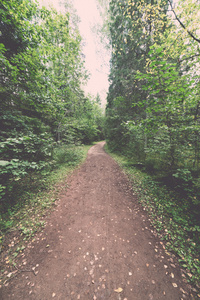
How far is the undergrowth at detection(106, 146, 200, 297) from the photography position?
225cm

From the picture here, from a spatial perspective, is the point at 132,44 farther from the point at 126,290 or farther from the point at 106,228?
the point at 126,290

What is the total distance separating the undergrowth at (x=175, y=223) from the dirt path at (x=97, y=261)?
24cm

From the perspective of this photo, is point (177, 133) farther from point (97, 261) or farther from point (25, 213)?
point (25, 213)

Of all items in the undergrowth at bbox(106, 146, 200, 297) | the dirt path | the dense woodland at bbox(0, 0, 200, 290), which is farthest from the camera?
the dense woodland at bbox(0, 0, 200, 290)

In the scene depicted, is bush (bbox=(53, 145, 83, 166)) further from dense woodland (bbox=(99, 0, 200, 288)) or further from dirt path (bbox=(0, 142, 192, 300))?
dense woodland (bbox=(99, 0, 200, 288))

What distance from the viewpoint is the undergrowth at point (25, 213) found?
8.09ft

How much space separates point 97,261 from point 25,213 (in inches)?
104

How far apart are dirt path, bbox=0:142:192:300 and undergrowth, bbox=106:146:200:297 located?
241mm

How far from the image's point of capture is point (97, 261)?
2.33m

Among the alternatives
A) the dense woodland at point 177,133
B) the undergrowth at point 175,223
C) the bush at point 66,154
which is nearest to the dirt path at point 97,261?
the undergrowth at point 175,223

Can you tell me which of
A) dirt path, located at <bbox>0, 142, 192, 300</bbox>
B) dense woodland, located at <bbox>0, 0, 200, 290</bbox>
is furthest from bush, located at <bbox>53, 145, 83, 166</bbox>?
dirt path, located at <bbox>0, 142, 192, 300</bbox>

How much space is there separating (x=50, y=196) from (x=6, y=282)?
241 cm

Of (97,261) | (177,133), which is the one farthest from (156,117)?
(97,261)

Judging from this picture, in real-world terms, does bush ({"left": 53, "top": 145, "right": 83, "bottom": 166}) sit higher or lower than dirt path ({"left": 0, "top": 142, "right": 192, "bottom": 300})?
higher
